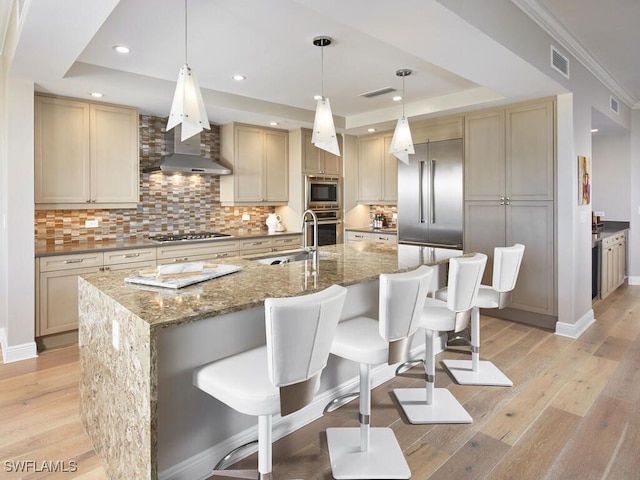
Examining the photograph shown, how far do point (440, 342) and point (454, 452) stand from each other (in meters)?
1.53

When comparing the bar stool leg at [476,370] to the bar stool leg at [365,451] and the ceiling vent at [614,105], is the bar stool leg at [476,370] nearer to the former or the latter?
the bar stool leg at [365,451]

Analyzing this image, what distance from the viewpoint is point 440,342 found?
3.62 m

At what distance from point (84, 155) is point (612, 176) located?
7.35m

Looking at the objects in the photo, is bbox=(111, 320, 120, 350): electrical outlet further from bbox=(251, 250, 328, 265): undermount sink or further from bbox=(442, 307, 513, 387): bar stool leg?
bbox=(442, 307, 513, 387): bar stool leg

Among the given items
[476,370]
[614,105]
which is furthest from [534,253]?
[614,105]

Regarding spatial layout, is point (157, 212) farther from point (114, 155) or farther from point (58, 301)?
point (58, 301)

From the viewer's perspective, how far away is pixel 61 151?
3922 mm

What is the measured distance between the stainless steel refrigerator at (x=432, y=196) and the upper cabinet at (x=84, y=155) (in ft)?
11.0

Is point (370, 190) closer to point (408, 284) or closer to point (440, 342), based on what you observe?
point (440, 342)

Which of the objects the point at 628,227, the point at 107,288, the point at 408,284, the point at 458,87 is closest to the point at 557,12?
the point at 458,87

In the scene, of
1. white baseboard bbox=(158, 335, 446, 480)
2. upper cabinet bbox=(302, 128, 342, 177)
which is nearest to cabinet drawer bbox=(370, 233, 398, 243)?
upper cabinet bbox=(302, 128, 342, 177)

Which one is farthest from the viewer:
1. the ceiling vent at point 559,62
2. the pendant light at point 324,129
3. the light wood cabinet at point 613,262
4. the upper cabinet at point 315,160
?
the upper cabinet at point 315,160

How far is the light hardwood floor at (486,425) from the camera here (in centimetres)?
203

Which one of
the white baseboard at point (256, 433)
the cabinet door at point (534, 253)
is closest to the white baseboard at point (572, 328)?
the cabinet door at point (534, 253)
